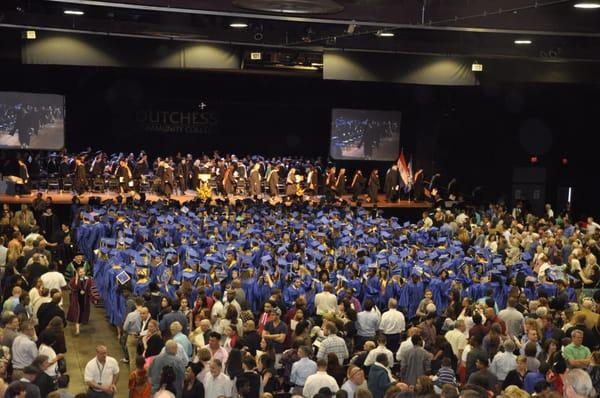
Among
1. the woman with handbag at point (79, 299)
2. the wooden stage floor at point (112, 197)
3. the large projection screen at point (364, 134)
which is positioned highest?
the large projection screen at point (364, 134)

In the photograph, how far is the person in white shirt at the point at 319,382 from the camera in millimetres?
9312

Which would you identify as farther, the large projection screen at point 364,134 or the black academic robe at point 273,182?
the large projection screen at point 364,134

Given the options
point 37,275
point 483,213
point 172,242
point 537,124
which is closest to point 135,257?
point 37,275

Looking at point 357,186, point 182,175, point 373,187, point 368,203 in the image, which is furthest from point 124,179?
point 373,187

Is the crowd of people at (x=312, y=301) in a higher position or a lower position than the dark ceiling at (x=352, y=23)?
lower

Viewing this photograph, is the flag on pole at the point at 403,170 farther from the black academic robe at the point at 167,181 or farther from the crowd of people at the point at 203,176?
the black academic robe at the point at 167,181

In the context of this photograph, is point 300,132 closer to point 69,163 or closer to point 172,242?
point 69,163

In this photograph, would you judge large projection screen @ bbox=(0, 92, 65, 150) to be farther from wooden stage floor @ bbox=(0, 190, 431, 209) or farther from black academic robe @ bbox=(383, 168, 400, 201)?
black academic robe @ bbox=(383, 168, 400, 201)

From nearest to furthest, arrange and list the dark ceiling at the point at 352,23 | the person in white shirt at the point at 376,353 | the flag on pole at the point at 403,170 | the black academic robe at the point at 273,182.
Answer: the person in white shirt at the point at 376,353 → the dark ceiling at the point at 352,23 → the black academic robe at the point at 273,182 → the flag on pole at the point at 403,170

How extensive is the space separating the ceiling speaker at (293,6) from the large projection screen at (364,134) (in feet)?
46.1

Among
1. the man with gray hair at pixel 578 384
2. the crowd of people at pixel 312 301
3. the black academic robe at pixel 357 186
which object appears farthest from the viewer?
the black academic robe at pixel 357 186

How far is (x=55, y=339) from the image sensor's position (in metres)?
10.6

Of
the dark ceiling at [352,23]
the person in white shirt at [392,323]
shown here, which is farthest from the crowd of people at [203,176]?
the person in white shirt at [392,323]

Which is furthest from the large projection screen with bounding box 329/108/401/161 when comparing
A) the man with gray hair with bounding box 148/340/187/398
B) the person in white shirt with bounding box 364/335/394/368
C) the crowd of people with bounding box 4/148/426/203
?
the man with gray hair with bounding box 148/340/187/398
